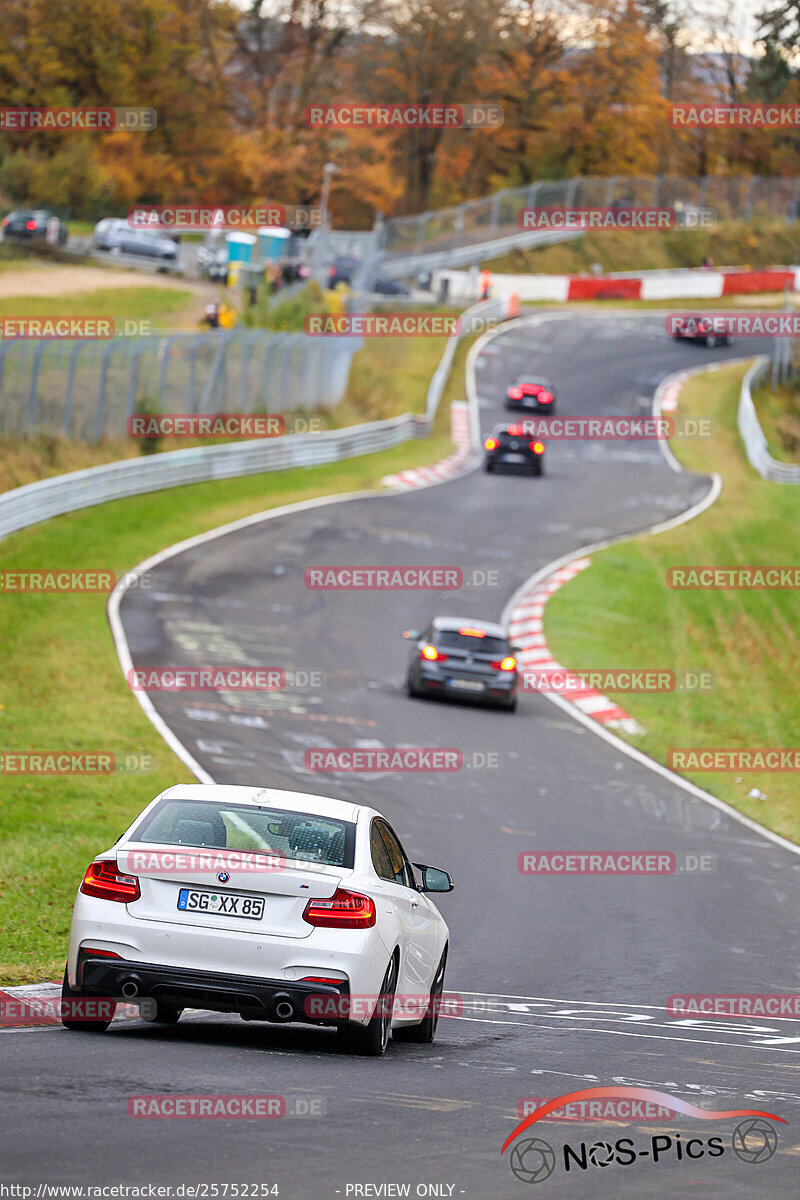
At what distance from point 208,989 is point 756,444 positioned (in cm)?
4365

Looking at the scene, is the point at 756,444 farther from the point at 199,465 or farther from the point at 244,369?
the point at 199,465

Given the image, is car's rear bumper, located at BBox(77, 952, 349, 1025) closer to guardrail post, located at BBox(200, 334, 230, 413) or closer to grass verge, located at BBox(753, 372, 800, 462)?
guardrail post, located at BBox(200, 334, 230, 413)

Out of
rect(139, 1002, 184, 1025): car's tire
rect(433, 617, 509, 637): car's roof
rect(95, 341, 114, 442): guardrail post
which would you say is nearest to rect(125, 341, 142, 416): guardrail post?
rect(95, 341, 114, 442): guardrail post

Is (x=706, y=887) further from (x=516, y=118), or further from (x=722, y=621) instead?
(x=516, y=118)

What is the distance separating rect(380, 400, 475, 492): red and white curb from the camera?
41375 millimetres

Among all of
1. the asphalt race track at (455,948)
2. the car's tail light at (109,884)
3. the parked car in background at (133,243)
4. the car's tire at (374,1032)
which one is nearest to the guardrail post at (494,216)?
the parked car in background at (133,243)

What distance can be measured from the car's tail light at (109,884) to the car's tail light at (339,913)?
2.82ft

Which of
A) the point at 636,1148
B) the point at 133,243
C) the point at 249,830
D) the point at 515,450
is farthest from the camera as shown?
the point at 133,243

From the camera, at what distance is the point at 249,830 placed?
8.12 m

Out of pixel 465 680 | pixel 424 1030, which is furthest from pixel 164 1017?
pixel 465 680

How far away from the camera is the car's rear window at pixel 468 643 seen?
76.1 ft

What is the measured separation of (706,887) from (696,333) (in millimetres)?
52946

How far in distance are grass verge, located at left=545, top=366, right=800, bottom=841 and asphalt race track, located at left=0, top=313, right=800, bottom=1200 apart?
1.40 metres

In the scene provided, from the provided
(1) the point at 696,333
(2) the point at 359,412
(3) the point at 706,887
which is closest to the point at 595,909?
(3) the point at 706,887
